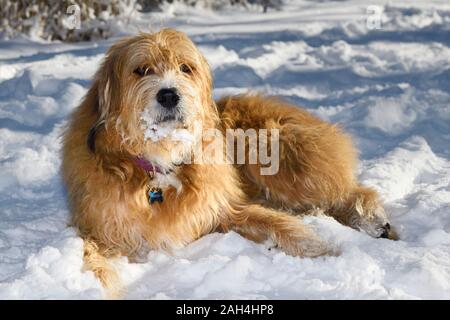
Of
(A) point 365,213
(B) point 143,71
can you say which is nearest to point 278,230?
(A) point 365,213

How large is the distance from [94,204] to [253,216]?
1060mm

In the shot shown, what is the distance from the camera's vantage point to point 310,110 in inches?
305

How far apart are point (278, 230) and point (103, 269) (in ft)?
3.89

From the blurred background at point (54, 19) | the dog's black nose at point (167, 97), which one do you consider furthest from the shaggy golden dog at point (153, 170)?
the blurred background at point (54, 19)

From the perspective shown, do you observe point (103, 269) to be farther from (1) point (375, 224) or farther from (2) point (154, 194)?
(1) point (375, 224)

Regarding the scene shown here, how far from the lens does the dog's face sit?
4188mm

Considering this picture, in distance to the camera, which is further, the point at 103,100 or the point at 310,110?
the point at 310,110

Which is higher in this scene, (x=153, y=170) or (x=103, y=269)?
(x=153, y=170)

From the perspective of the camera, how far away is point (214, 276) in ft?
12.8

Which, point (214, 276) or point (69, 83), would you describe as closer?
point (214, 276)

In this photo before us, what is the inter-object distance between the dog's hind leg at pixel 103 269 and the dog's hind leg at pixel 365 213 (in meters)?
1.80
